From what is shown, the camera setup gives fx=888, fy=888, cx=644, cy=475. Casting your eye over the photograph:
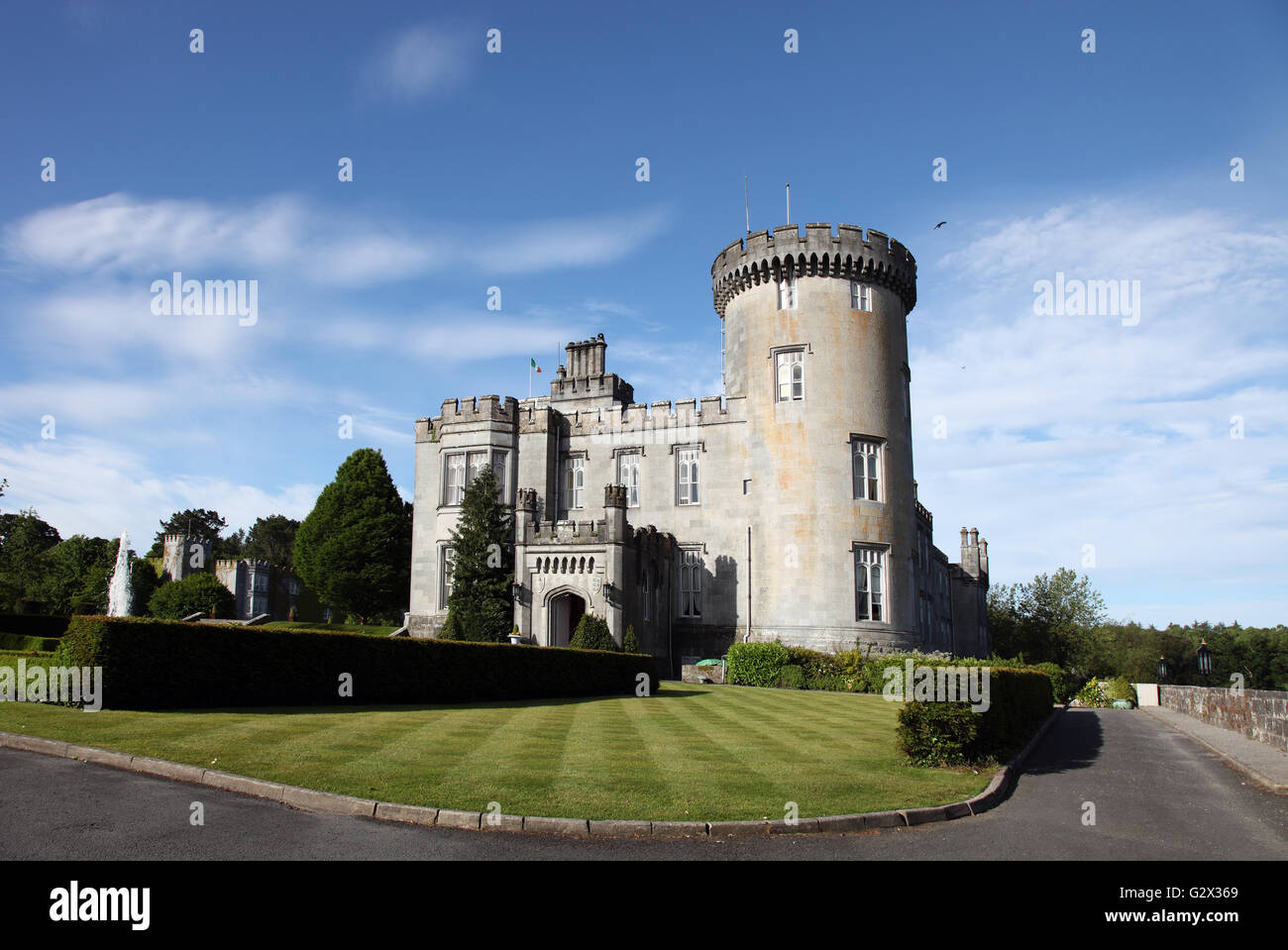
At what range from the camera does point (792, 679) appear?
3475 cm

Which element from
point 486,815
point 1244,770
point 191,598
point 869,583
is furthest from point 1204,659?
point 191,598

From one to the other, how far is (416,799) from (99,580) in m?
70.0

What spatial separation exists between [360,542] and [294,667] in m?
38.0

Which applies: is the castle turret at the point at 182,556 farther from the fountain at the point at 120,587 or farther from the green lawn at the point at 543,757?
the green lawn at the point at 543,757

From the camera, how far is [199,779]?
36.4 ft

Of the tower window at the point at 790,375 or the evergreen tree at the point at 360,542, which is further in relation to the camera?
the evergreen tree at the point at 360,542

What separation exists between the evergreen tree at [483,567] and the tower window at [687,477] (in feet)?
27.5

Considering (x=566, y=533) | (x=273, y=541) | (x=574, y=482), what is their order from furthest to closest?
(x=273, y=541), (x=574, y=482), (x=566, y=533)

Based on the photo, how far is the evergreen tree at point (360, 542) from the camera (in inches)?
2194

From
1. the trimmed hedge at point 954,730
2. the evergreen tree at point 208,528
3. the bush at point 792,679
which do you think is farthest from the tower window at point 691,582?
the evergreen tree at point 208,528

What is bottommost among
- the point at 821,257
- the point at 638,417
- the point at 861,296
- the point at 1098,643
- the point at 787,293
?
the point at 1098,643

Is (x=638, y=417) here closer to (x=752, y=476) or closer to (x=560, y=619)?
(x=752, y=476)
